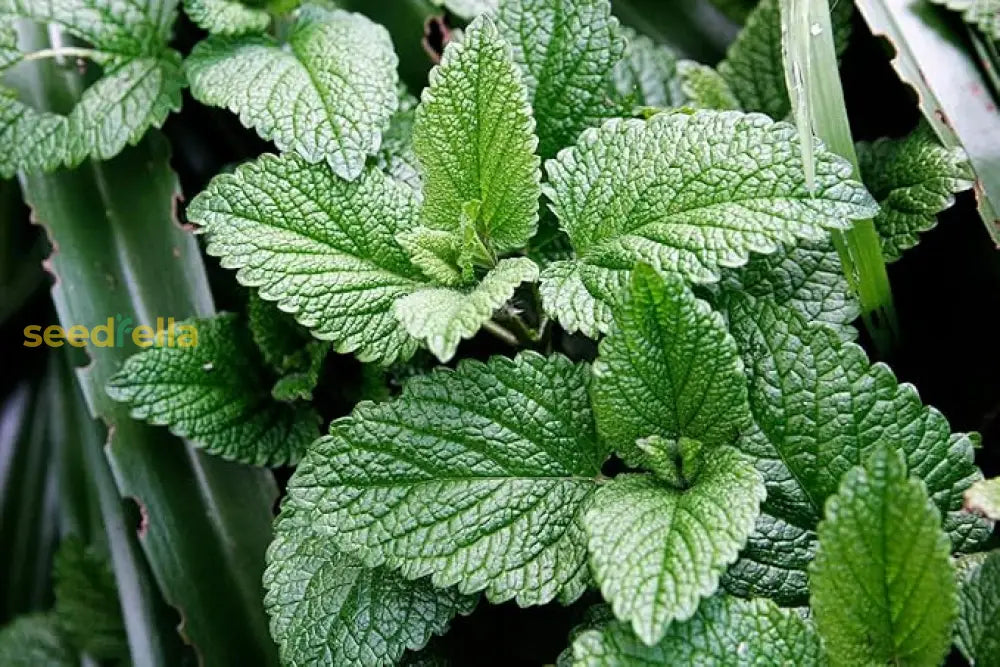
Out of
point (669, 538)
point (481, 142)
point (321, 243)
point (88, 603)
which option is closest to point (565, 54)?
point (481, 142)

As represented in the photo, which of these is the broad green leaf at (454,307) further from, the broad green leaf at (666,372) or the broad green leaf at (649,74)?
the broad green leaf at (649,74)

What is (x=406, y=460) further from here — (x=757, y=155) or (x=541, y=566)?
(x=757, y=155)

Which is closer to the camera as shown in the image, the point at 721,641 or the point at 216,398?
the point at 721,641

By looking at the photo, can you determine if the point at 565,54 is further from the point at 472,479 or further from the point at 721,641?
the point at 721,641

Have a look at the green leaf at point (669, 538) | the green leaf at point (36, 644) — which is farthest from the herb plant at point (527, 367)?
the green leaf at point (36, 644)

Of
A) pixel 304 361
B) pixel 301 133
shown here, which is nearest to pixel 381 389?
pixel 304 361

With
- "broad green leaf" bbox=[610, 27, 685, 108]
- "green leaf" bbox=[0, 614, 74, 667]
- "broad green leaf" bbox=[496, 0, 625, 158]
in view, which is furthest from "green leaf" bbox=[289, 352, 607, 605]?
"green leaf" bbox=[0, 614, 74, 667]
